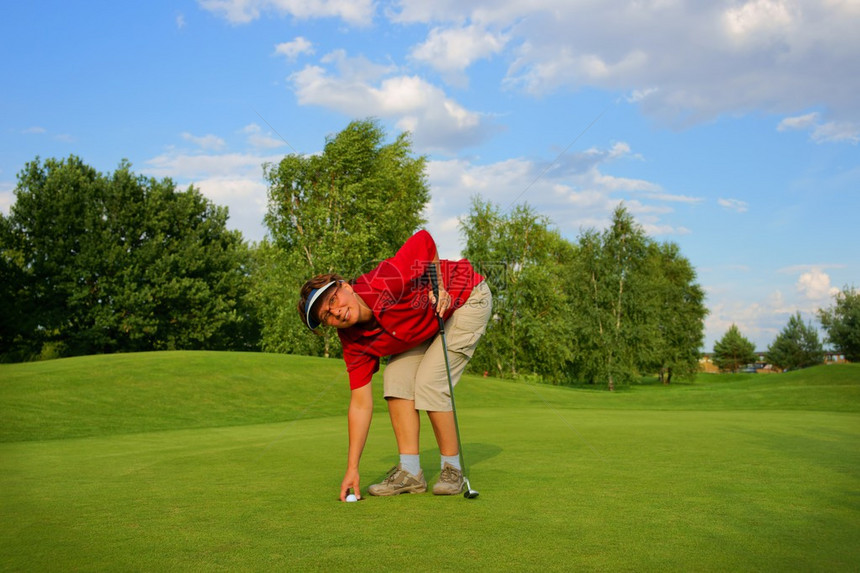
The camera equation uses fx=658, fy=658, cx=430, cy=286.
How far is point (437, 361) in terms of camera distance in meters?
4.96

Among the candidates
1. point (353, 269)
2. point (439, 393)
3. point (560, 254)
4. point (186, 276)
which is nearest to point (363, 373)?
point (439, 393)

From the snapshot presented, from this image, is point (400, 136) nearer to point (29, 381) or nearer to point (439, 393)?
point (29, 381)

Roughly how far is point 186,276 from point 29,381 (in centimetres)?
2284

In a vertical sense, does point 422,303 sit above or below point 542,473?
above

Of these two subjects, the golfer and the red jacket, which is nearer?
the golfer

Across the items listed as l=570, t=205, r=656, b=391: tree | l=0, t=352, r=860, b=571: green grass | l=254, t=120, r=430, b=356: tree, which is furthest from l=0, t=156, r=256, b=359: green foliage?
l=0, t=352, r=860, b=571: green grass

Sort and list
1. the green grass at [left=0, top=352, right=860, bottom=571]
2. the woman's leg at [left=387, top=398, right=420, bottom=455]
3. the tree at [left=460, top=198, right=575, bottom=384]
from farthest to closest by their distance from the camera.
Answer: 1. the tree at [left=460, top=198, right=575, bottom=384]
2. the woman's leg at [left=387, top=398, right=420, bottom=455]
3. the green grass at [left=0, top=352, right=860, bottom=571]

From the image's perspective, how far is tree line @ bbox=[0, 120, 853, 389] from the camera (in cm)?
3562

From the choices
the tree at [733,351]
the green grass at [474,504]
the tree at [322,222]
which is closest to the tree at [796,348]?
the tree at [733,351]

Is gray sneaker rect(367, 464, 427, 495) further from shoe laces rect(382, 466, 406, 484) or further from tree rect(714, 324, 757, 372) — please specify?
tree rect(714, 324, 757, 372)

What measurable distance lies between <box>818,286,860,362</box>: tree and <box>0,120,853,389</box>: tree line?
55.8 ft

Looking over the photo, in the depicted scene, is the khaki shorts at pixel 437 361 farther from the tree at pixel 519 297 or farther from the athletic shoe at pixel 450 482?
the tree at pixel 519 297

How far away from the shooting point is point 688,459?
589 cm

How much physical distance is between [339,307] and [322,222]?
108 ft
